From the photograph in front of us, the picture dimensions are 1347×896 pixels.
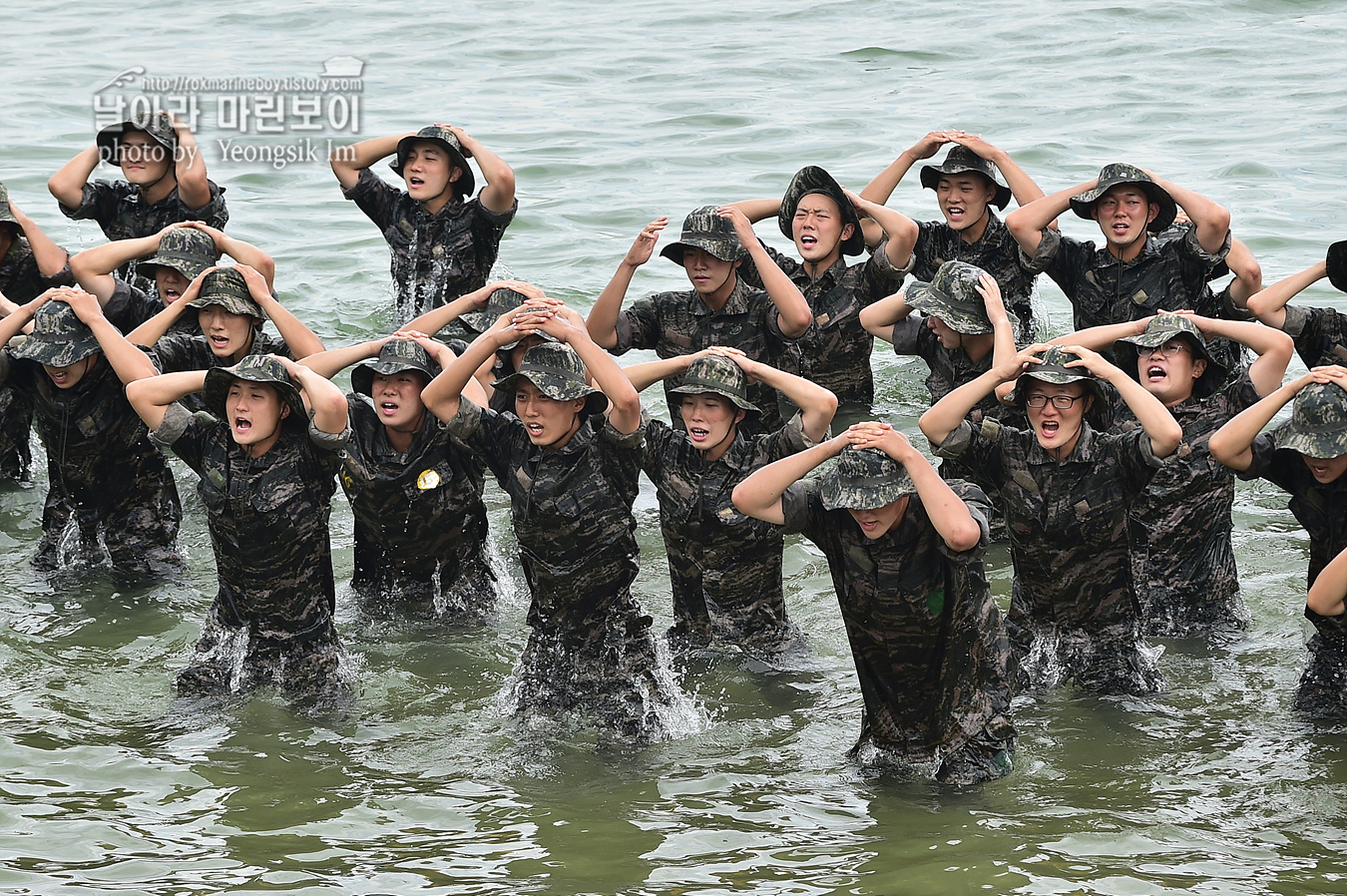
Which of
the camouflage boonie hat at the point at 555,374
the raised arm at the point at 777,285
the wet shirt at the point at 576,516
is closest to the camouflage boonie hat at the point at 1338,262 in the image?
the raised arm at the point at 777,285

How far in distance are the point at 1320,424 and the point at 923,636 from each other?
207cm

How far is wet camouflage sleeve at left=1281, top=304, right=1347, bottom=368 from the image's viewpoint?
10133mm

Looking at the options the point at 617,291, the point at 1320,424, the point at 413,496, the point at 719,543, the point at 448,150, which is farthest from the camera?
the point at 448,150

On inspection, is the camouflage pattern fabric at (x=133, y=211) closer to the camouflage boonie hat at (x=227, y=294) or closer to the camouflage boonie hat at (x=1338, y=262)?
the camouflage boonie hat at (x=227, y=294)

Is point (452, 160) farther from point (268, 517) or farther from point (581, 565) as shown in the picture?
point (581, 565)

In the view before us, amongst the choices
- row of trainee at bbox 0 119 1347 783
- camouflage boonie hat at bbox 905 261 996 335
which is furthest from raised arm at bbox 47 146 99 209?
camouflage boonie hat at bbox 905 261 996 335

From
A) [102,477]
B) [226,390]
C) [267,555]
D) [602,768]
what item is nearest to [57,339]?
[102,477]

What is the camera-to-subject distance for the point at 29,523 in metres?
11.7

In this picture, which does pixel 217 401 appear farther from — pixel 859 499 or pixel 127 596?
pixel 859 499

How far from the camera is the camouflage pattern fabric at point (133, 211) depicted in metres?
12.6

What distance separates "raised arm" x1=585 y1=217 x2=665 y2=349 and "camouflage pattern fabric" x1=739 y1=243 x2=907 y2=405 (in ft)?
3.45

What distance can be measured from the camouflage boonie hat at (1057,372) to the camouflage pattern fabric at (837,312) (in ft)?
10.2

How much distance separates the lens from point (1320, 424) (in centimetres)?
776

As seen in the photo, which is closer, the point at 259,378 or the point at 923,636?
the point at 923,636
